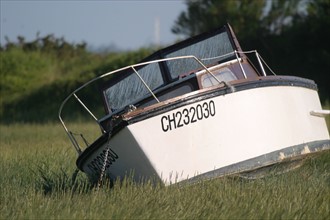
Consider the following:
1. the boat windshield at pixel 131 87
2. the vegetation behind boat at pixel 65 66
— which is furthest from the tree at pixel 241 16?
the boat windshield at pixel 131 87

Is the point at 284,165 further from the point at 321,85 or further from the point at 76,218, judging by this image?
the point at 321,85

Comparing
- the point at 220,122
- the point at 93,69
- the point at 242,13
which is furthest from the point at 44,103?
the point at 220,122

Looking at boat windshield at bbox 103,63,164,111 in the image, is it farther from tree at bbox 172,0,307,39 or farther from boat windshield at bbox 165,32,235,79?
tree at bbox 172,0,307,39

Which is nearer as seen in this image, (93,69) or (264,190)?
(264,190)

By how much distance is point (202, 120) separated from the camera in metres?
9.09

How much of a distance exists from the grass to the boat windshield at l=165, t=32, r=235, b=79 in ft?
5.61

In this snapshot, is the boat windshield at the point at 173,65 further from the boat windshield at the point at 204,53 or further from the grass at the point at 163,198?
the grass at the point at 163,198

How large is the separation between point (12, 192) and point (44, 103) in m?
23.0

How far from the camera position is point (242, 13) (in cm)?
3472

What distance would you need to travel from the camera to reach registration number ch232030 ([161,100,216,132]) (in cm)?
885

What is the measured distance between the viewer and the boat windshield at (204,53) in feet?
35.4

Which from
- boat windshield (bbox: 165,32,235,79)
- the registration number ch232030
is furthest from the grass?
boat windshield (bbox: 165,32,235,79)

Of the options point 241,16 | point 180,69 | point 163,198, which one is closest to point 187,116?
point 163,198

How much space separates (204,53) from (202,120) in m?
2.03
